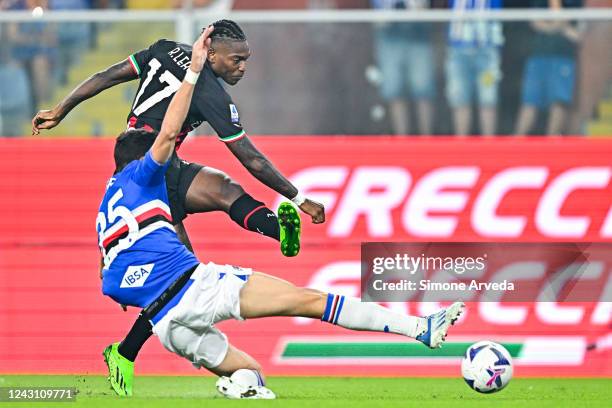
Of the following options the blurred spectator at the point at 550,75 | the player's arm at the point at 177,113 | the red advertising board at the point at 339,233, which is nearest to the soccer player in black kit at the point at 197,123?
the player's arm at the point at 177,113

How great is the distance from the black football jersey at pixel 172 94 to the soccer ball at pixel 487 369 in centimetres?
226

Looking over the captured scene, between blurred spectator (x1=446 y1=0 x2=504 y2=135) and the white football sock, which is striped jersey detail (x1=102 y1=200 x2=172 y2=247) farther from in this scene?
blurred spectator (x1=446 y1=0 x2=504 y2=135)

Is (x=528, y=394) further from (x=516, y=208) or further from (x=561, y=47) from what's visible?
(x=561, y=47)

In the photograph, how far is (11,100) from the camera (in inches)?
540

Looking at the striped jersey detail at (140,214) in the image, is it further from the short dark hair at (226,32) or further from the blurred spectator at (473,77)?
the blurred spectator at (473,77)

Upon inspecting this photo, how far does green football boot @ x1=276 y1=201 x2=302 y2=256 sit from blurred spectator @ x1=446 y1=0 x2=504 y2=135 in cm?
396

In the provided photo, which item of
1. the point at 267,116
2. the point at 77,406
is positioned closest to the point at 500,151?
the point at 267,116

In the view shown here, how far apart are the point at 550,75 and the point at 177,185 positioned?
440 centimetres

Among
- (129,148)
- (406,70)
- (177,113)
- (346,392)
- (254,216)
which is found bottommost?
(346,392)

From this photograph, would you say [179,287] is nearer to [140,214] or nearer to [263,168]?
[140,214]

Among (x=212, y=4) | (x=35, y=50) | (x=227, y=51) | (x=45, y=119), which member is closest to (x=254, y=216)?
(x=227, y=51)

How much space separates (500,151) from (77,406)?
16.2 feet

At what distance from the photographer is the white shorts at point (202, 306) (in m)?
9.31

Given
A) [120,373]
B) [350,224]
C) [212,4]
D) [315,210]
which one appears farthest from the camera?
[212,4]
